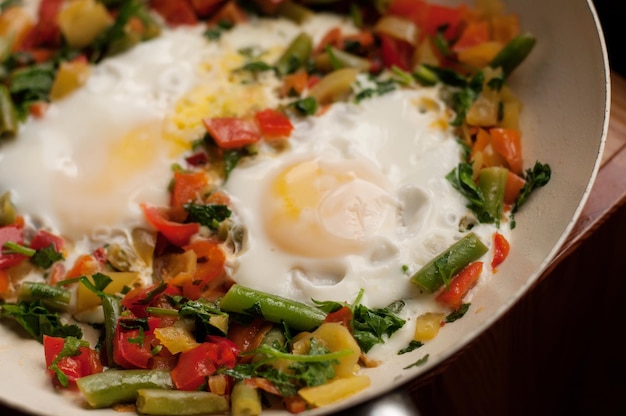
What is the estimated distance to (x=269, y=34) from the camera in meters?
3.70

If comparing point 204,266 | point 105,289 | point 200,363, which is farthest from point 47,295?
point 200,363

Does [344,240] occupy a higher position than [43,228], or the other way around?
[344,240]

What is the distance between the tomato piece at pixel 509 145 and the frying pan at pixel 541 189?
0.04 meters

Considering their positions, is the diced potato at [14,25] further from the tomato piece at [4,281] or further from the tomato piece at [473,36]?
the tomato piece at [473,36]

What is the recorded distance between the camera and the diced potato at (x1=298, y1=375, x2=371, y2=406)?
2176 millimetres

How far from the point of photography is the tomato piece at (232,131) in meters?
3.08

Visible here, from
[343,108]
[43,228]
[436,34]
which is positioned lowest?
[43,228]

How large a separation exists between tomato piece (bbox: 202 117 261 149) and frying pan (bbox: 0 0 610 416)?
1164 mm

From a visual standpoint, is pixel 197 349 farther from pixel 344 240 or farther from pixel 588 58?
pixel 588 58

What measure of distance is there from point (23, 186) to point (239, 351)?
1.38 metres

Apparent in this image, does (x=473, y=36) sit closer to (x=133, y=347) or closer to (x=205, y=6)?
(x=205, y=6)

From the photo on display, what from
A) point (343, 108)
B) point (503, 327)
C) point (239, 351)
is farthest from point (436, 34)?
point (239, 351)

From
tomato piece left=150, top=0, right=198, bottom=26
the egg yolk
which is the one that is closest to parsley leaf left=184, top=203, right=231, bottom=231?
the egg yolk

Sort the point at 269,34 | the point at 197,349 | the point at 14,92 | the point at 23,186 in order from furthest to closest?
the point at 269,34, the point at 14,92, the point at 23,186, the point at 197,349
